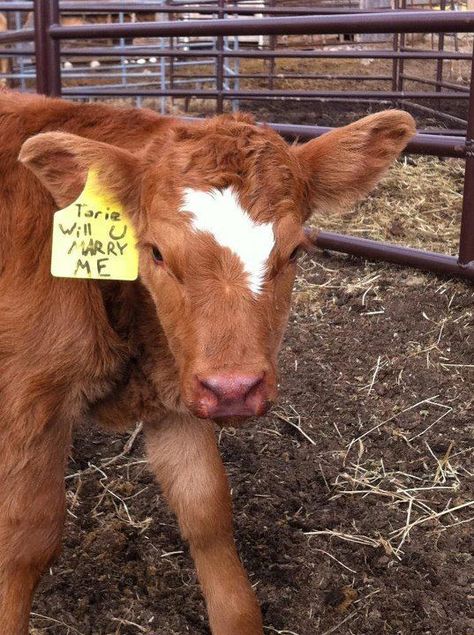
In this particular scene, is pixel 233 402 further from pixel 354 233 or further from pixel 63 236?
pixel 354 233

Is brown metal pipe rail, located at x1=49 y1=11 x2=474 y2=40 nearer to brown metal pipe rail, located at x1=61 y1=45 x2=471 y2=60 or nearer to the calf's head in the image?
the calf's head

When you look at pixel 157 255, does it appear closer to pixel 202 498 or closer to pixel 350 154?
pixel 350 154

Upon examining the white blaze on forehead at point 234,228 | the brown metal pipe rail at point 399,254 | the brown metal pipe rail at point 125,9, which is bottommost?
the brown metal pipe rail at point 399,254

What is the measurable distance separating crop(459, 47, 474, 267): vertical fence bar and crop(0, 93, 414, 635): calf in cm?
138

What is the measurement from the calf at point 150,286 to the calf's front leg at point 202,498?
18mm

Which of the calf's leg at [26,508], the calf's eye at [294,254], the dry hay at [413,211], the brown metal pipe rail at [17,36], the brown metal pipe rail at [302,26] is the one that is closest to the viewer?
the calf's eye at [294,254]

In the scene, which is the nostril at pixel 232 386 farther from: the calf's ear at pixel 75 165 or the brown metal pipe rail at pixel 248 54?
the brown metal pipe rail at pixel 248 54

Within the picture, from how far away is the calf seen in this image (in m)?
2.16

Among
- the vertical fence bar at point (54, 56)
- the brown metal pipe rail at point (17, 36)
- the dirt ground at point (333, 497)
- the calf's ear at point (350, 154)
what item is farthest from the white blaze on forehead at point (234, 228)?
the brown metal pipe rail at point (17, 36)

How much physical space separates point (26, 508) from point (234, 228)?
102cm

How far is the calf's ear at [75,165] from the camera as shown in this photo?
92.4 inches

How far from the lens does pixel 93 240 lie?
2490mm

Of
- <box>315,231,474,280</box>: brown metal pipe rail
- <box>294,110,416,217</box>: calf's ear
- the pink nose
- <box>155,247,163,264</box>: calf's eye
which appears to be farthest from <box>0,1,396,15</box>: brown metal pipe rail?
the pink nose

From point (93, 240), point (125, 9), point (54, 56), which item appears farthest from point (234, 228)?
point (125, 9)
